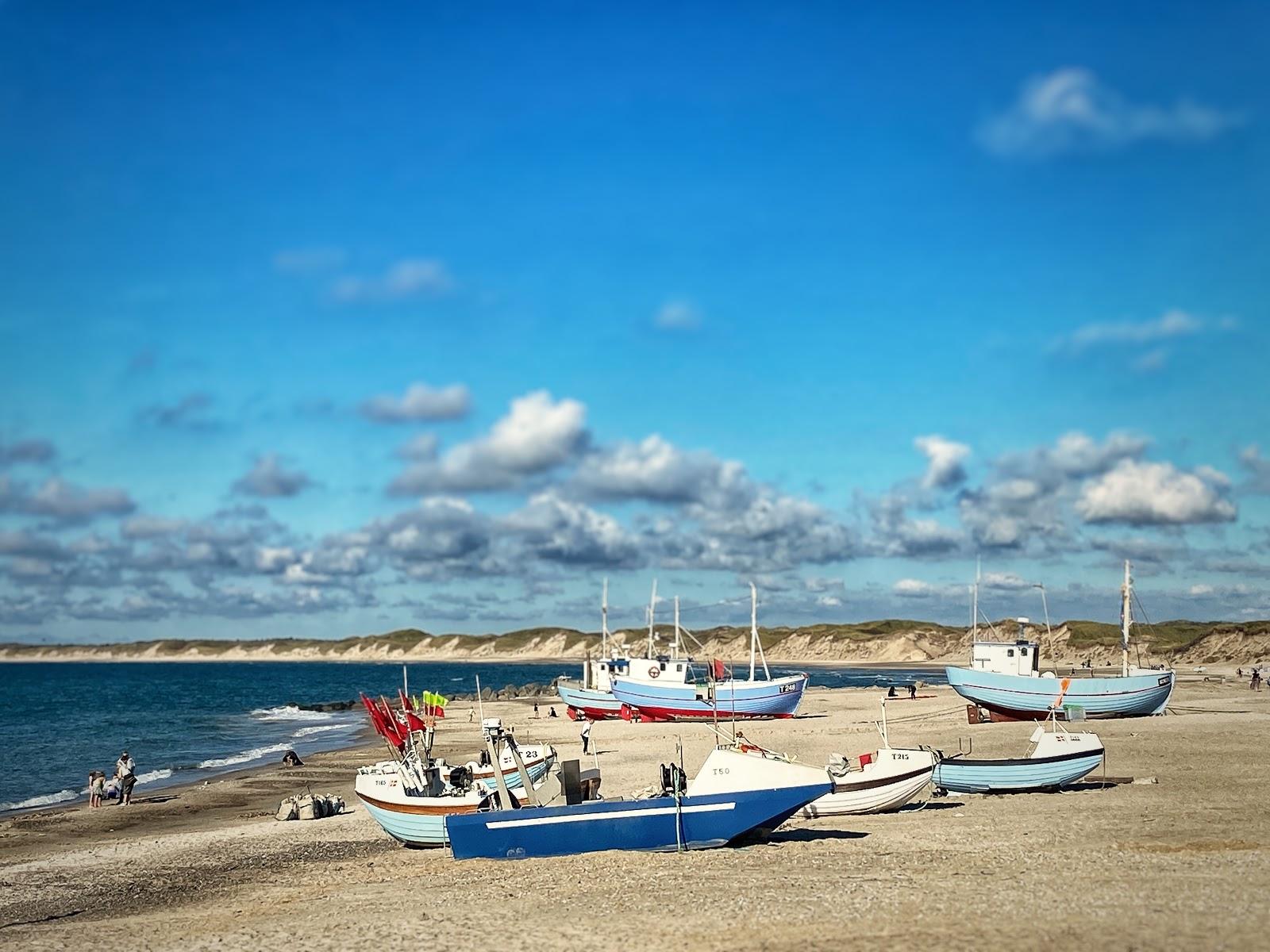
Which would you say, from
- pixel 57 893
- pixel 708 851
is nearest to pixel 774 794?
pixel 708 851

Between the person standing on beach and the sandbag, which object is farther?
the person standing on beach

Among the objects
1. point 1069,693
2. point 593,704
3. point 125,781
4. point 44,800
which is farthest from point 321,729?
point 1069,693

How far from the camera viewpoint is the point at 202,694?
124 meters

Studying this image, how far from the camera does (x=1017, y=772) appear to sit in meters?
28.0

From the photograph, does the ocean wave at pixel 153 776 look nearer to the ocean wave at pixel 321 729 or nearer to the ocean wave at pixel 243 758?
the ocean wave at pixel 243 758

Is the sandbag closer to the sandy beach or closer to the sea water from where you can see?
the sandy beach

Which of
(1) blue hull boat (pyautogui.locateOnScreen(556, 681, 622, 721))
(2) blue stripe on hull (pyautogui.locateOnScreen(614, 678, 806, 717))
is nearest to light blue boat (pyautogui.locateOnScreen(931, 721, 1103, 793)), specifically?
(2) blue stripe on hull (pyautogui.locateOnScreen(614, 678, 806, 717))

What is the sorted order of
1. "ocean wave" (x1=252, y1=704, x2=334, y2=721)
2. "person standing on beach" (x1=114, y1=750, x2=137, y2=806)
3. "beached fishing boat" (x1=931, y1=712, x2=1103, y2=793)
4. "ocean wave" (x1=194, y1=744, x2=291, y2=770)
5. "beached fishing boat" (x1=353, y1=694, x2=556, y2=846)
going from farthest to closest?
"ocean wave" (x1=252, y1=704, x2=334, y2=721), "ocean wave" (x1=194, y1=744, x2=291, y2=770), "person standing on beach" (x1=114, y1=750, x2=137, y2=806), "beached fishing boat" (x1=931, y1=712, x2=1103, y2=793), "beached fishing boat" (x1=353, y1=694, x2=556, y2=846)

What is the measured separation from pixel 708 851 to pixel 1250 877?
9.26m

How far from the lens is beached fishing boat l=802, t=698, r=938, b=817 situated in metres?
25.2

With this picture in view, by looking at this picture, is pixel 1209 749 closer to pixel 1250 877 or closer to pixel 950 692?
pixel 1250 877

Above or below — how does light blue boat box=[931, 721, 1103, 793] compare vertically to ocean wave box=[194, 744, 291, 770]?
above

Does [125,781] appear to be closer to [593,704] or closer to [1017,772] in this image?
[1017,772]

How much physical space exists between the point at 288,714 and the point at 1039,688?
204ft
